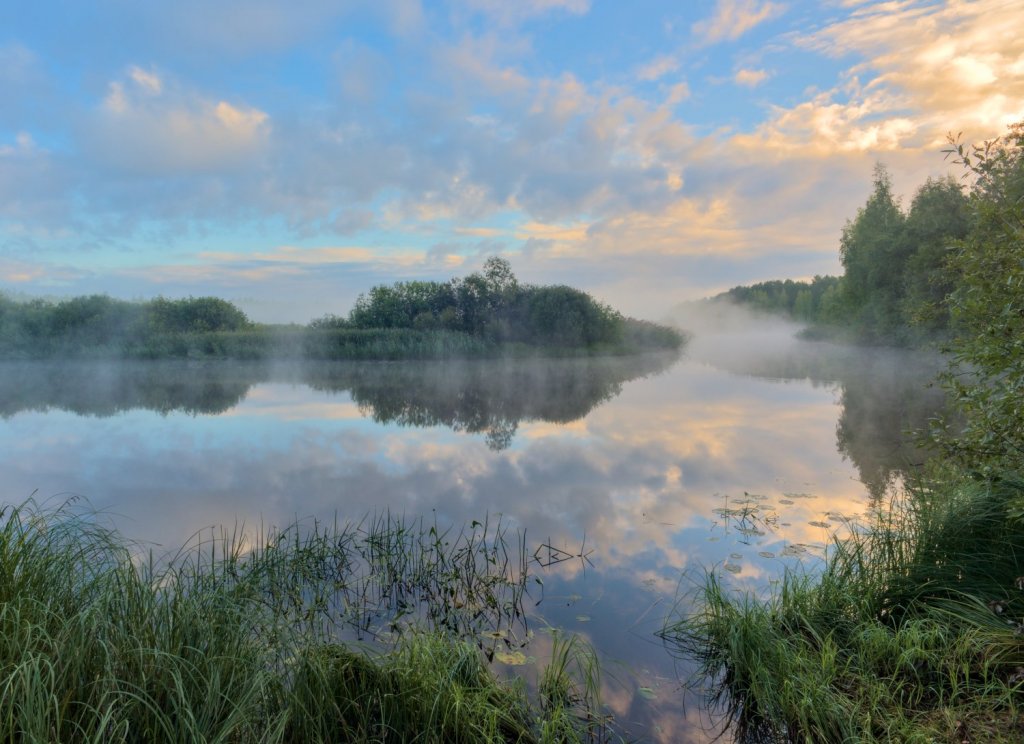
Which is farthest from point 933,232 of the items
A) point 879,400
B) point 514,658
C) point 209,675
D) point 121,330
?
point 121,330

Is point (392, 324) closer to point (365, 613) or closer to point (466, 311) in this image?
point (466, 311)

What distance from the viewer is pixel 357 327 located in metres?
31.5

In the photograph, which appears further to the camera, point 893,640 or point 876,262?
point 876,262

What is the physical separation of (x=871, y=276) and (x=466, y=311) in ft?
68.3

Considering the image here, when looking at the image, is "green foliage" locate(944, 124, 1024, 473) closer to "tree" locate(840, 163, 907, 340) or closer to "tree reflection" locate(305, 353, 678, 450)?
"tree reflection" locate(305, 353, 678, 450)

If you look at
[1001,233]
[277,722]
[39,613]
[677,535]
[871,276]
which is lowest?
[677,535]

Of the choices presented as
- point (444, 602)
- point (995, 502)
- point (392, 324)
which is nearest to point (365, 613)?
point (444, 602)

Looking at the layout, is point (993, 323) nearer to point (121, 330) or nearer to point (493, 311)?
point (493, 311)

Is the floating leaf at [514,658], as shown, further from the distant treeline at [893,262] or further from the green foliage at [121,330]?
the green foliage at [121,330]

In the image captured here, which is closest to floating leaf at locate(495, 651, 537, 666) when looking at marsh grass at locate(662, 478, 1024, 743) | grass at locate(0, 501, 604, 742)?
grass at locate(0, 501, 604, 742)

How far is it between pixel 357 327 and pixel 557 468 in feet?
82.9

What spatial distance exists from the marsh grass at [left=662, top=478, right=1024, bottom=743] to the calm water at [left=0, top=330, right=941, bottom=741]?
369 millimetres

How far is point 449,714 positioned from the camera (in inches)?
100

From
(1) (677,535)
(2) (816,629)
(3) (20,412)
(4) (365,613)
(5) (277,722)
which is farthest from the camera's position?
(3) (20,412)
